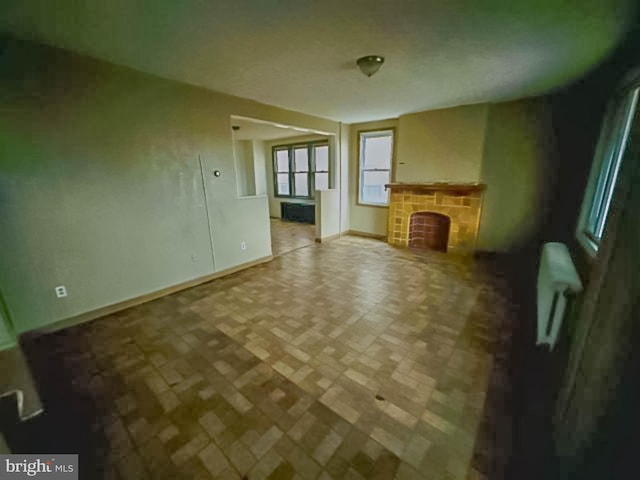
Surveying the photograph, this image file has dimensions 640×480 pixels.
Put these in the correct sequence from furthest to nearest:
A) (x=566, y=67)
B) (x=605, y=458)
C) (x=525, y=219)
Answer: (x=525, y=219) → (x=566, y=67) → (x=605, y=458)

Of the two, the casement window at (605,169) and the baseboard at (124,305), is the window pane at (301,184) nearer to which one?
the baseboard at (124,305)

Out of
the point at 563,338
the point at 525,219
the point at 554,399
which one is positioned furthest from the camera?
the point at 525,219

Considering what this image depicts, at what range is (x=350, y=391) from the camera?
5.41ft

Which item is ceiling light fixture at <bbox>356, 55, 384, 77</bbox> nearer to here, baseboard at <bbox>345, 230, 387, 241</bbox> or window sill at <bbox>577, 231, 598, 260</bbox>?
window sill at <bbox>577, 231, 598, 260</bbox>

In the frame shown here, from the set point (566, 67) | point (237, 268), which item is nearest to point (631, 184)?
point (566, 67)

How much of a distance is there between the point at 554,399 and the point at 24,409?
3.11 m

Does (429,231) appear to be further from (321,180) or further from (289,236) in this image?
(321,180)

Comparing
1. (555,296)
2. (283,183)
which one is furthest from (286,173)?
(555,296)

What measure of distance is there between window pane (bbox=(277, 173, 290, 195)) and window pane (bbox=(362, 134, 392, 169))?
289 centimetres

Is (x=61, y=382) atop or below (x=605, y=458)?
below

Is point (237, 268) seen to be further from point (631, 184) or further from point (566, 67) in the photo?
point (566, 67)

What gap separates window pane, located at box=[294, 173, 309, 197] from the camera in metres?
7.22

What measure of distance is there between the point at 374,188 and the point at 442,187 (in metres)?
1.59

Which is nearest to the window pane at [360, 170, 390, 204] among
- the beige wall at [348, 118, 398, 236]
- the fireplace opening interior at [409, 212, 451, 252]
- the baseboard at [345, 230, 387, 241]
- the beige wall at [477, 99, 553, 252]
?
the beige wall at [348, 118, 398, 236]
